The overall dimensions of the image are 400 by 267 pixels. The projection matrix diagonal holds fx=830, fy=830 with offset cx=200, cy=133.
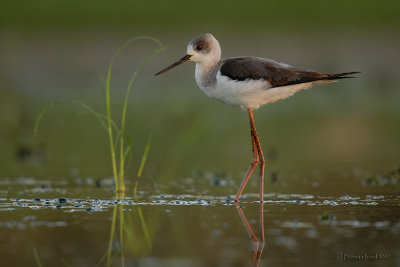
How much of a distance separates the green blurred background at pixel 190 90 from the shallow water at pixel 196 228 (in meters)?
1.45

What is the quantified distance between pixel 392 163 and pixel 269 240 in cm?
559

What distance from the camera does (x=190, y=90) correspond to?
2447 cm

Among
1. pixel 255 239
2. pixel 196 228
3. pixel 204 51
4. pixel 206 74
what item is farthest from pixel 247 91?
pixel 255 239

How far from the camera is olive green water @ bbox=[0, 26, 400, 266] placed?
6.38 m

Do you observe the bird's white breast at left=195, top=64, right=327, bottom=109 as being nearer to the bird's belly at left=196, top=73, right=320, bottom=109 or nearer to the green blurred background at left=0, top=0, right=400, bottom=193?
the bird's belly at left=196, top=73, right=320, bottom=109

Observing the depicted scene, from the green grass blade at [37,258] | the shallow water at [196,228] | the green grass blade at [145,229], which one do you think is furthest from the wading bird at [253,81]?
the green grass blade at [37,258]

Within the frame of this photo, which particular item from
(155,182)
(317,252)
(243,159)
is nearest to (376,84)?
(243,159)

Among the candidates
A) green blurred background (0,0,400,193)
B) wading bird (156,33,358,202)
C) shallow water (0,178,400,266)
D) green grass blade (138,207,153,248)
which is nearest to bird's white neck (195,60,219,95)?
wading bird (156,33,358,202)

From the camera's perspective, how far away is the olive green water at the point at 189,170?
6.38 m

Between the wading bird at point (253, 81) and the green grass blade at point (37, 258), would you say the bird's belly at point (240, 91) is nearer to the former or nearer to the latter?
the wading bird at point (253, 81)

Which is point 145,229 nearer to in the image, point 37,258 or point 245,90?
point 37,258

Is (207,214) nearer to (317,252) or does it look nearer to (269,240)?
(269,240)

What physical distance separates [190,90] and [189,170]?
43.3 feet

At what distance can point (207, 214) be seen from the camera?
25.7 ft
